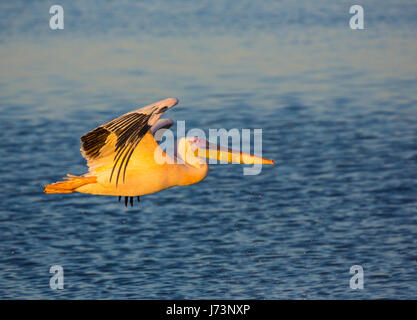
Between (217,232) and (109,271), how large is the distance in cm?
182

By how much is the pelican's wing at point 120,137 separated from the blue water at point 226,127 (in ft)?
9.75

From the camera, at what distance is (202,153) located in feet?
32.9

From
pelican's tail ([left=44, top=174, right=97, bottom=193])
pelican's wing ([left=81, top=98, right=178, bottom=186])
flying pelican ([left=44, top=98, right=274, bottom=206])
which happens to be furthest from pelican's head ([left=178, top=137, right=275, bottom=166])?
pelican's tail ([left=44, top=174, right=97, bottom=193])

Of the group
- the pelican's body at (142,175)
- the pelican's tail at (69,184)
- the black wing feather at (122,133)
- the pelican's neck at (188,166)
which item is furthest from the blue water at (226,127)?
the black wing feather at (122,133)

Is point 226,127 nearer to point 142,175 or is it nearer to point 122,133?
point 142,175

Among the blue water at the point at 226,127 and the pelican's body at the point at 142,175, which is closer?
the pelican's body at the point at 142,175

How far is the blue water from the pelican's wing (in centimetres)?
297

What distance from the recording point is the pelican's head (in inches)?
391

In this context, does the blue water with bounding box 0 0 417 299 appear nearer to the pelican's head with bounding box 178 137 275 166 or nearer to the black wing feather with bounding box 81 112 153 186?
the pelican's head with bounding box 178 137 275 166

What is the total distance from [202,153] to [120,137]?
1.49 m

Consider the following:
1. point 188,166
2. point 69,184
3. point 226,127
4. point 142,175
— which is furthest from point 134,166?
point 226,127

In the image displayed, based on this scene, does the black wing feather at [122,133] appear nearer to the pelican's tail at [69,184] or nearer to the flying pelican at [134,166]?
the flying pelican at [134,166]

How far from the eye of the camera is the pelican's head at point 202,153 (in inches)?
391

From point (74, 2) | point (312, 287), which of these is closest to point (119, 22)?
point (74, 2)
